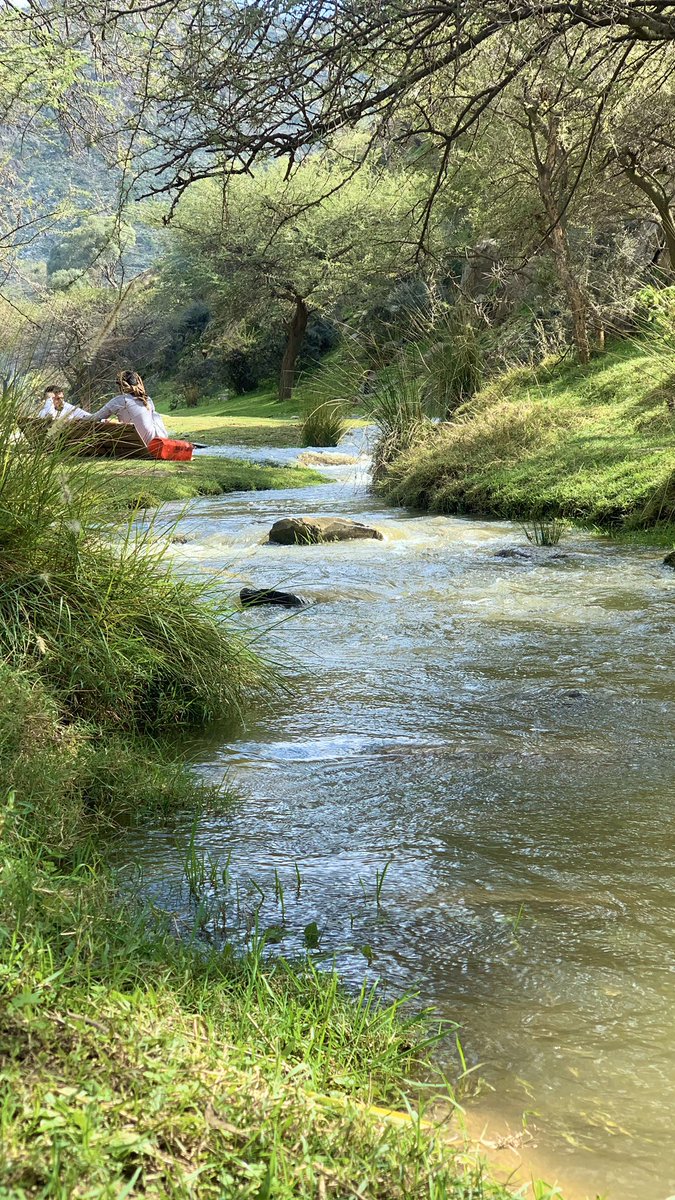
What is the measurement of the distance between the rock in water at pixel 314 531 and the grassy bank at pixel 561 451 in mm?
2247

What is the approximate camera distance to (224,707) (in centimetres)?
486

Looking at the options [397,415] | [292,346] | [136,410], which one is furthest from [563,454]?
[292,346]

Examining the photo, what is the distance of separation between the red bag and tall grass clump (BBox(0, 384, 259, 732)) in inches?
453

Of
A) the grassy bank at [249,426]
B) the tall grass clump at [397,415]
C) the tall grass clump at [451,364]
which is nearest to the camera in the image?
the tall grass clump at [397,415]

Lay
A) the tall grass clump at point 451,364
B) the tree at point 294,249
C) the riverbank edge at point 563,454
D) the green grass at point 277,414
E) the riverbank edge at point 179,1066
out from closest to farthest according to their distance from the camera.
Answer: the riverbank edge at point 179,1066 < the riverbank edge at point 563,454 < the tall grass clump at point 451,364 < the green grass at point 277,414 < the tree at point 294,249

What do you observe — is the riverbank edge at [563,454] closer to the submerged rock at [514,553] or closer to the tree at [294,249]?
the submerged rock at [514,553]

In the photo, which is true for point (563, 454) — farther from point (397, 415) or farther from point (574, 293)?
point (574, 293)

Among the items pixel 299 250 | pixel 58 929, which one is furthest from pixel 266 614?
pixel 299 250

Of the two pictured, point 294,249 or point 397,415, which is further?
point 294,249

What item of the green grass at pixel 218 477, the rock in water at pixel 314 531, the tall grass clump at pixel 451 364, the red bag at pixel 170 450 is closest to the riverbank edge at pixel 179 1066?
the rock in water at pixel 314 531

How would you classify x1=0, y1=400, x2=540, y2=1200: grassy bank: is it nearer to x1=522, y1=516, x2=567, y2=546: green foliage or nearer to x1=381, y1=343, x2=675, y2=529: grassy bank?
x1=522, y1=516, x2=567, y2=546: green foliage

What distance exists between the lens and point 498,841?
3475 mm

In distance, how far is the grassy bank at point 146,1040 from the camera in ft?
5.17

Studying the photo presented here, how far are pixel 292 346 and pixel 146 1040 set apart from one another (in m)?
40.7
